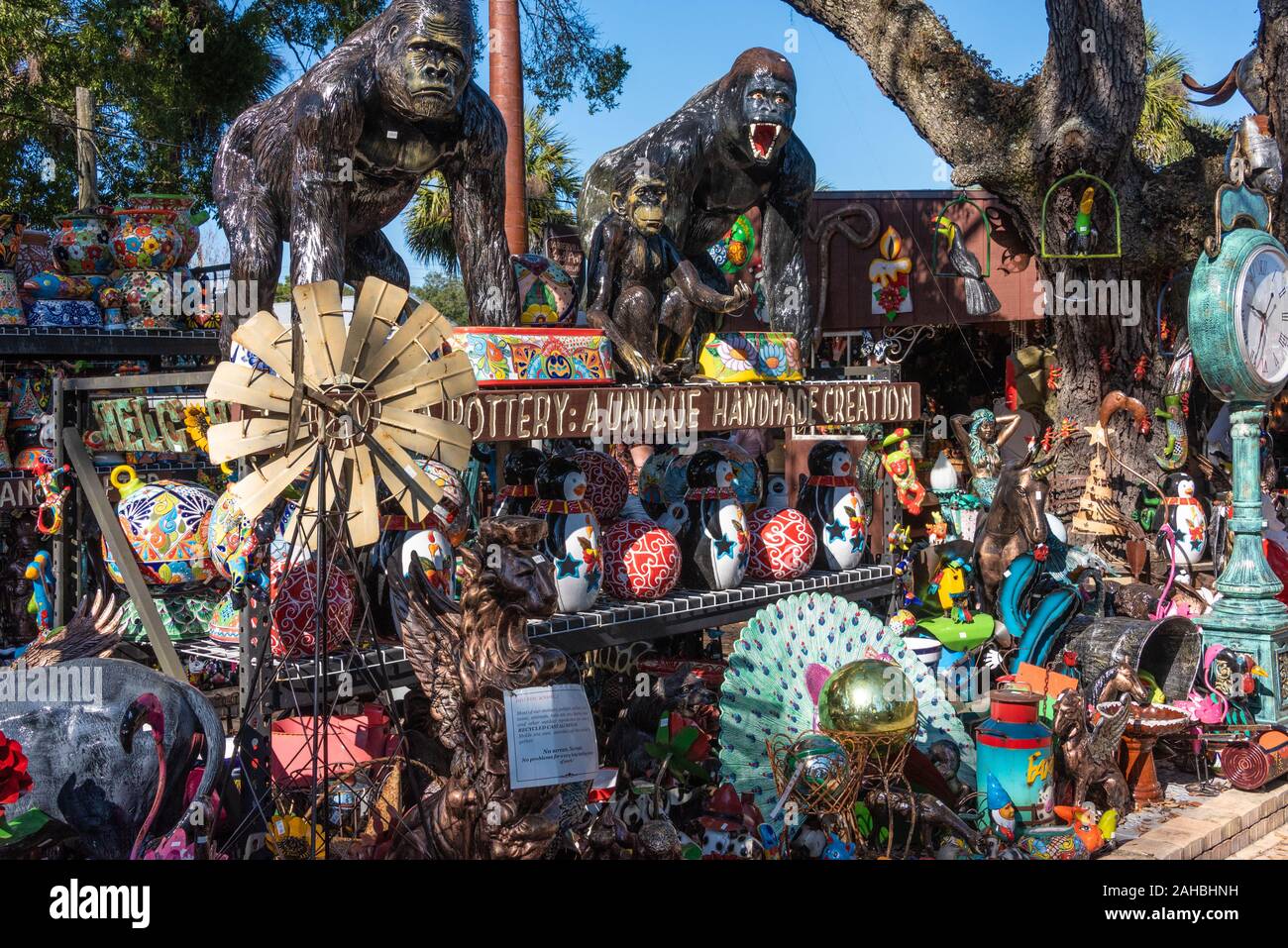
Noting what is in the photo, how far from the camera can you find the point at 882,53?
35.7 feet

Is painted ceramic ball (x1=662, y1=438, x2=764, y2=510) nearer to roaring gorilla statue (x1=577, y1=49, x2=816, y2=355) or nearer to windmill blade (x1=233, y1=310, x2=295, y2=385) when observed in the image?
roaring gorilla statue (x1=577, y1=49, x2=816, y2=355)

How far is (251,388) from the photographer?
3.13 meters

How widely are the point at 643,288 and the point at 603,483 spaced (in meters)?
0.83

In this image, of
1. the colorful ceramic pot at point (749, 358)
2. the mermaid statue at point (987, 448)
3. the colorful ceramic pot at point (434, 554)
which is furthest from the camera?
the mermaid statue at point (987, 448)

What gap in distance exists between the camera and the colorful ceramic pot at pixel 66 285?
6344 mm

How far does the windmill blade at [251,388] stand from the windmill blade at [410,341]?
0.21 metres

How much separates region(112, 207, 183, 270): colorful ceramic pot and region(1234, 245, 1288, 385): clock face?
517cm

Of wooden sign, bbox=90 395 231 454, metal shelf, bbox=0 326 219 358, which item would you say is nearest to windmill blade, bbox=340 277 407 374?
wooden sign, bbox=90 395 231 454

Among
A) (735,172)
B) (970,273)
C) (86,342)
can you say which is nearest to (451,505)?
(735,172)

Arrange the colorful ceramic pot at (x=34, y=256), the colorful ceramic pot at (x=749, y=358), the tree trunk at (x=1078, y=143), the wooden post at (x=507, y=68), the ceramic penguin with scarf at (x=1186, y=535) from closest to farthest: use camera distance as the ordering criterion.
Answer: the colorful ceramic pot at (x=749, y=358), the colorful ceramic pot at (x=34, y=256), the ceramic penguin with scarf at (x=1186, y=535), the wooden post at (x=507, y=68), the tree trunk at (x=1078, y=143)

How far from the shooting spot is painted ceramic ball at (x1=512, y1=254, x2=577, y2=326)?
531cm

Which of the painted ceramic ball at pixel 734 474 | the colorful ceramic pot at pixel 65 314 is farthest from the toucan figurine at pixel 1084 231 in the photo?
the colorful ceramic pot at pixel 65 314

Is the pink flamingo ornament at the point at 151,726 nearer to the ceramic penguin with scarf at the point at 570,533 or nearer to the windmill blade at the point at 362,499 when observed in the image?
the windmill blade at the point at 362,499
